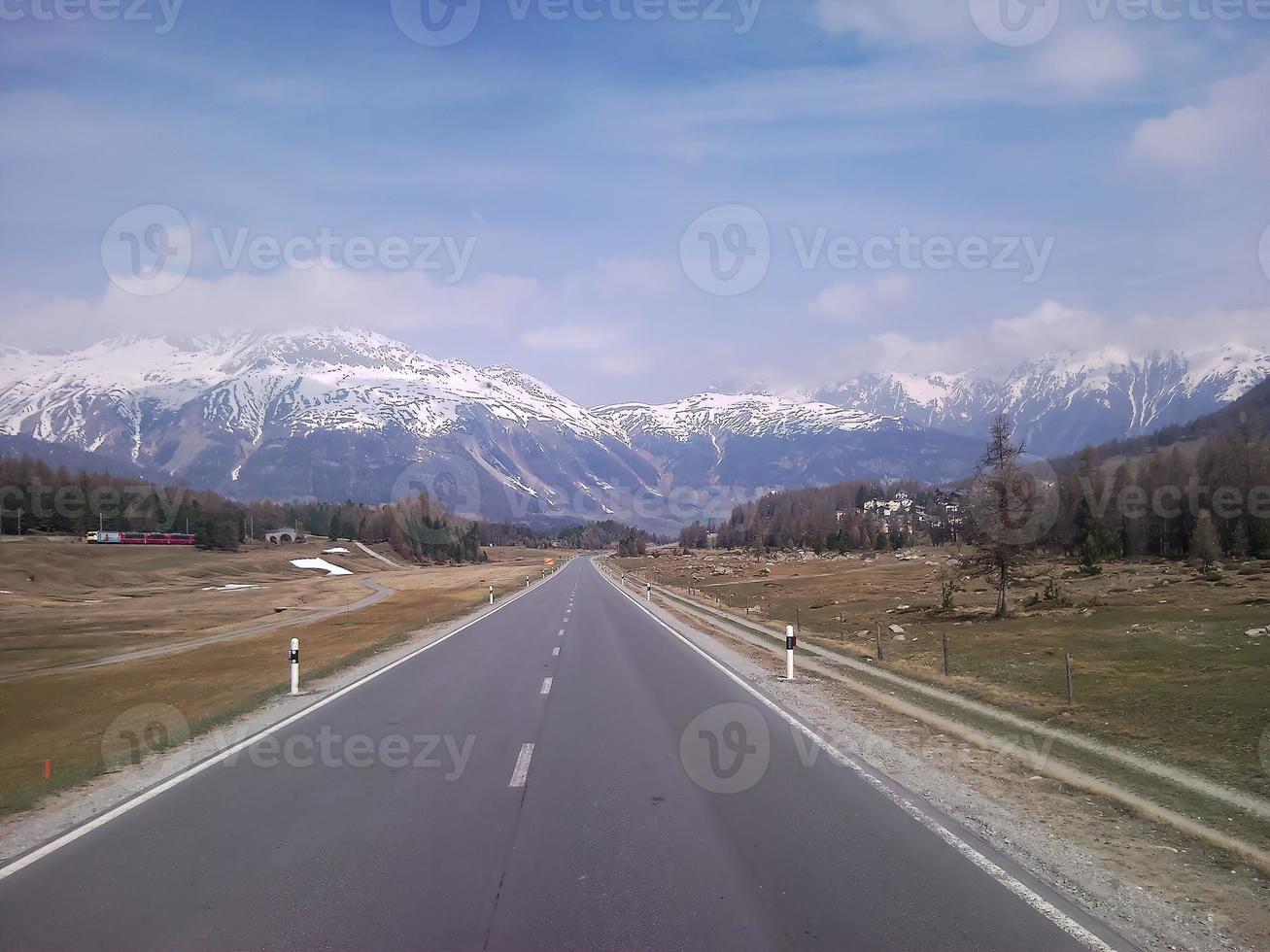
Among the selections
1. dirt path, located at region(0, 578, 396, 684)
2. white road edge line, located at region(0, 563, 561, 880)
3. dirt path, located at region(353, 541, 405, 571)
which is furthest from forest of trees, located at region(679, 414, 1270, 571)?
dirt path, located at region(353, 541, 405, 571)

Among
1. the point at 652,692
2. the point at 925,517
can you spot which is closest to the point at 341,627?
the point at 652,692

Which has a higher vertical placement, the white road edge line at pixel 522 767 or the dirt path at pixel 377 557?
the white road edge line at pixel 522 767

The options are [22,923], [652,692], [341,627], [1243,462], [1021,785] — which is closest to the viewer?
[22,923]

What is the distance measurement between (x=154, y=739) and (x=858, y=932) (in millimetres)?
12567

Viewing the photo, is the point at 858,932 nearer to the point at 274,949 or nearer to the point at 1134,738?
the point at 274,949

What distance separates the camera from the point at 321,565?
141 meters

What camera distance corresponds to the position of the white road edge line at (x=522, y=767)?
991cm

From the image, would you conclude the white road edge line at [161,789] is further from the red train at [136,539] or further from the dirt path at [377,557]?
the dirt path at [377,557]

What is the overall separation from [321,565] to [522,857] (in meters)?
144

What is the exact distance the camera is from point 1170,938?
5.99m

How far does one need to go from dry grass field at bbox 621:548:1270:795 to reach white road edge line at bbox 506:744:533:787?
905 cm

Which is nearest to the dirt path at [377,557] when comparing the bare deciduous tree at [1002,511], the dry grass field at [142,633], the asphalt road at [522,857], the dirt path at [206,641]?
the dry grass field at [142,633]

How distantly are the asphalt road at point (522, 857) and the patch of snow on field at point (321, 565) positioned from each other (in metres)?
132

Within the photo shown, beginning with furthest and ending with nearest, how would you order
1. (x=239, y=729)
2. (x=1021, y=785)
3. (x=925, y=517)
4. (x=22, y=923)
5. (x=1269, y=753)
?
(x=925, y=517) < (x=239, y=729) < (x=1269, y=753) < (x=1021, y=785) < (x=22, y=923)
